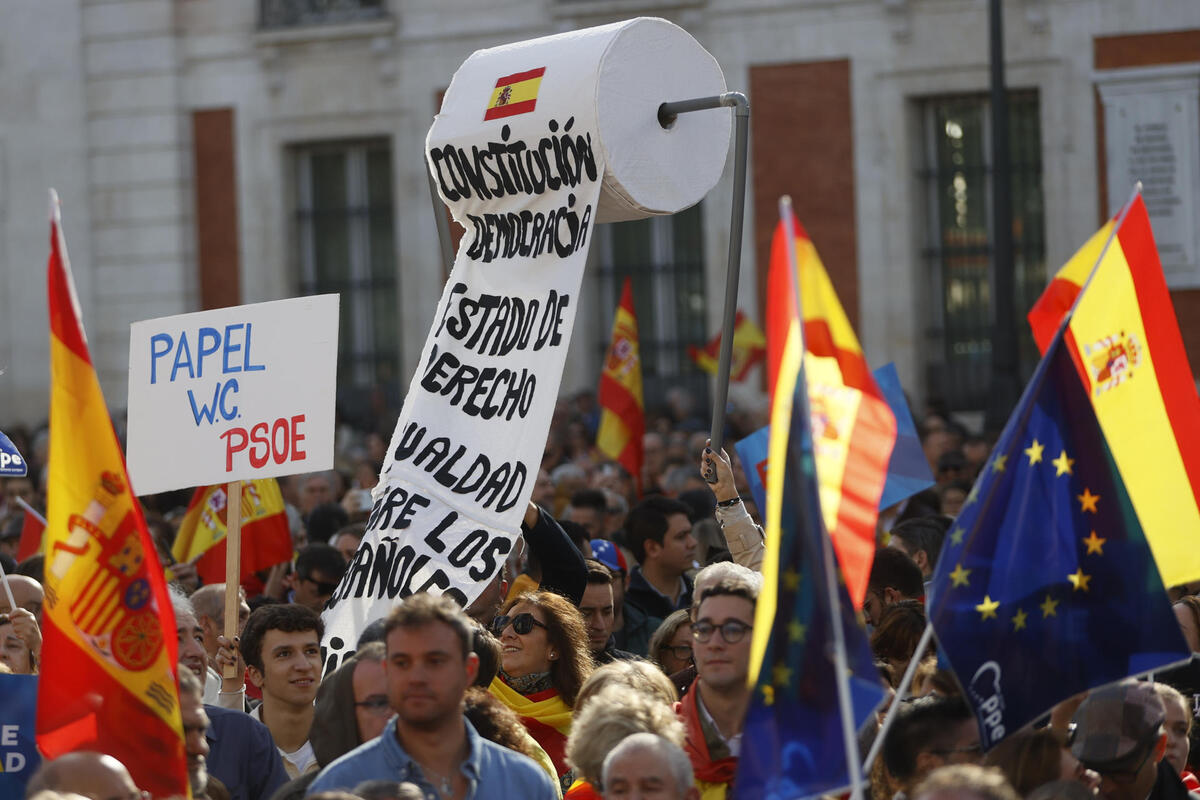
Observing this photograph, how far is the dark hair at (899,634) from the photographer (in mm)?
5984

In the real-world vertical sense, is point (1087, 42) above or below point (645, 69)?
above

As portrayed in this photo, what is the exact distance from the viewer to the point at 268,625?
20.2 feet

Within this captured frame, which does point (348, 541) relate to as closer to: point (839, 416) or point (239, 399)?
point (239, 399)

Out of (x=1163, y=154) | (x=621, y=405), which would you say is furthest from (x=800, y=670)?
(x=1163, y=154)

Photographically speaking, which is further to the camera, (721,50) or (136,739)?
(721,50)

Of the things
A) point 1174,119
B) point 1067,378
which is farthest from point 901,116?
point 1067,378

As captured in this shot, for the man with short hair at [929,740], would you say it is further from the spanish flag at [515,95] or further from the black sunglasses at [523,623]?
the spanish flag at [515,95]

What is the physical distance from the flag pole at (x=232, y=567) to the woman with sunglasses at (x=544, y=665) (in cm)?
81

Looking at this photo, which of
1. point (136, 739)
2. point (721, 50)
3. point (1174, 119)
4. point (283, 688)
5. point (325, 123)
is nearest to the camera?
point (136, 739)

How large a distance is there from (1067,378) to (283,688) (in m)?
2.54

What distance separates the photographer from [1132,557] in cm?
473

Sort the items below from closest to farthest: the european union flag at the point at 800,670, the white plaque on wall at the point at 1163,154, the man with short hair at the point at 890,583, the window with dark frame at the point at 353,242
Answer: the european union flag at the point at 800,670
the man with short hair at the point at 890,583
the white plaque on wall at the point at 1163,154
the window with dark frame at the point at 353,242

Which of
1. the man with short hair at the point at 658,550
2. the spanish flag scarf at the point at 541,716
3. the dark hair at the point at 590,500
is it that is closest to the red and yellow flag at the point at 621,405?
the dark hair at the point at 590,500

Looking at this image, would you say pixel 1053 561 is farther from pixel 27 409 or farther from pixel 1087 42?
pixel 27 409
